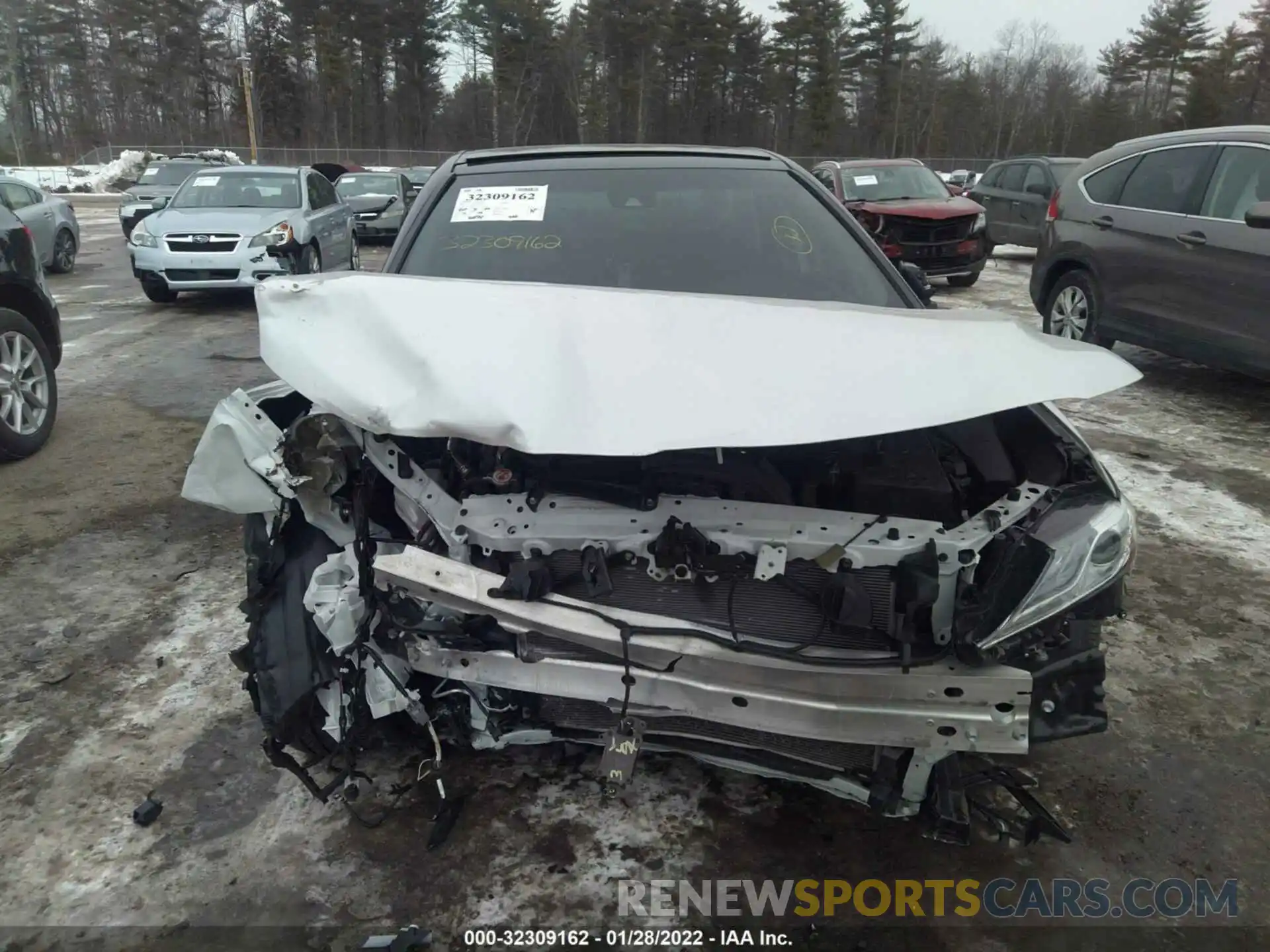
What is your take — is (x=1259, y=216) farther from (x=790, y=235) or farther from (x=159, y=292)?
(x=159, y=292)

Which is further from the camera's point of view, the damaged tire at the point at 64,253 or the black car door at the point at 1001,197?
the black car door at the point at 1001,197

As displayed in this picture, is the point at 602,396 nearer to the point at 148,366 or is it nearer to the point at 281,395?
the point at 281,395

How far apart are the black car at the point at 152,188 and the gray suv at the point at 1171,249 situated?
13.8 metres

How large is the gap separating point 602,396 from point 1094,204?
6.89 metres

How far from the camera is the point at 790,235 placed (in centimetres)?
322

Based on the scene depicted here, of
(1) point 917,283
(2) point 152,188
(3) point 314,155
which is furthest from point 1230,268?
(3) point 314,155

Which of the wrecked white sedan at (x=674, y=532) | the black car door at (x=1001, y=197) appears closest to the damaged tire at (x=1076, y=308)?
the wrecked white sedan at (x=674, y=532)

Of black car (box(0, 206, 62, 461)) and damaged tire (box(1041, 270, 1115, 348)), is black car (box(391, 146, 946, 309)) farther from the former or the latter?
damaged tire (box(1041, 270, 1115, 348))

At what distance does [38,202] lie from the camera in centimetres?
1241

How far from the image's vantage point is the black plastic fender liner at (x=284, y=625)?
7.57ft

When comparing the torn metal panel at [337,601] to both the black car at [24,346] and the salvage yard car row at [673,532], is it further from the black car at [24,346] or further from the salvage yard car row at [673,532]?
the black car at [24,346]

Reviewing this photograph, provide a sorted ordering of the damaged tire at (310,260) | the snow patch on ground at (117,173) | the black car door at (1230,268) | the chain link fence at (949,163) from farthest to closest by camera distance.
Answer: the chain link fence at (949,163) → the snow patch on ground at (117,173) → the damaged tire at (310,260) → the black car door at (1230,268)

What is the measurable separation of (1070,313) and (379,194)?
14.2 m

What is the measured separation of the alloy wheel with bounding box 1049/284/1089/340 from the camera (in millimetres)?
7410
